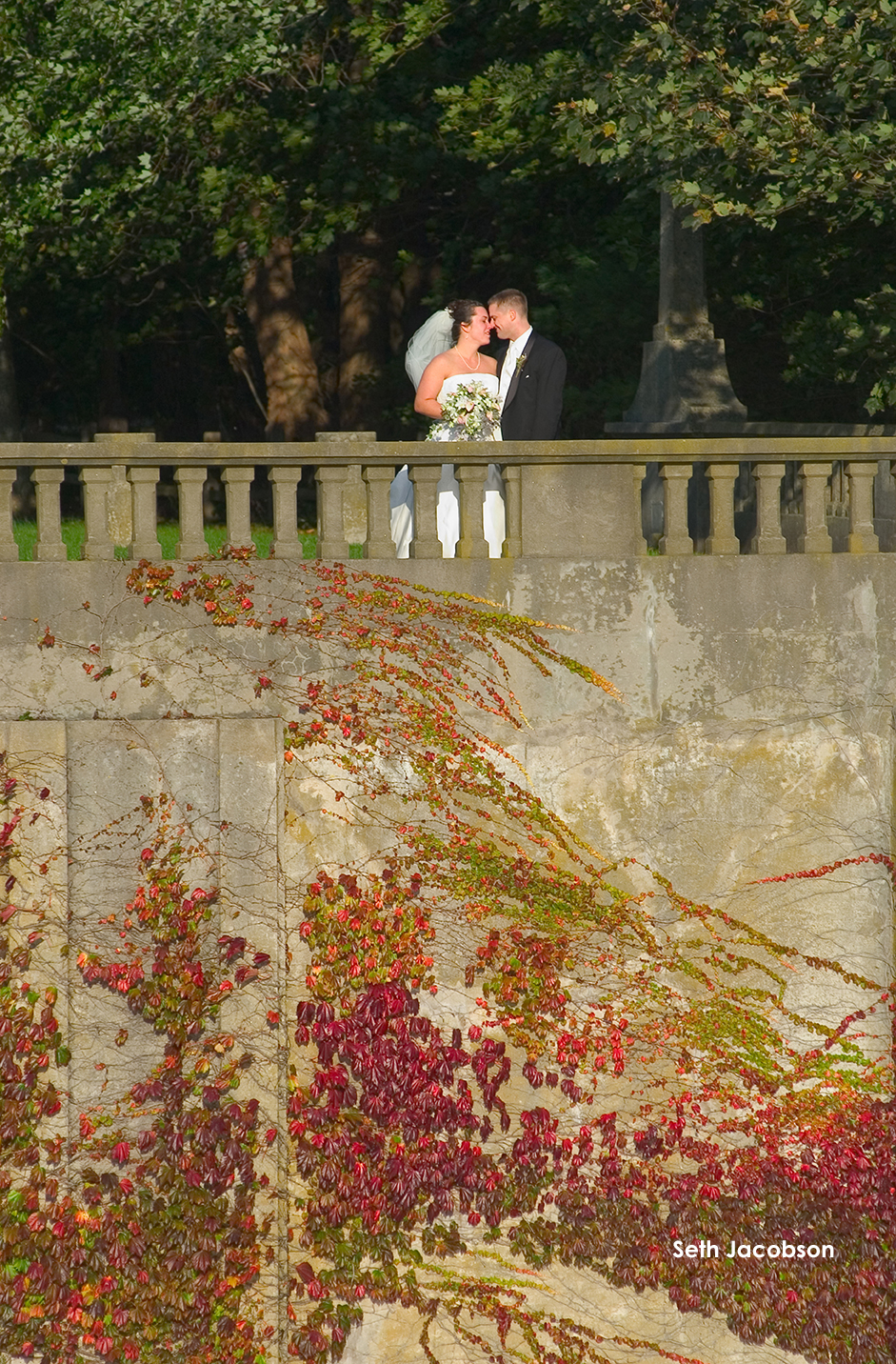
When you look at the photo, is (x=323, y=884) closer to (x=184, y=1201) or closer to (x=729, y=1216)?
(x=184, y=1201)

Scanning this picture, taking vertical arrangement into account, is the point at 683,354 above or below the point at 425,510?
above

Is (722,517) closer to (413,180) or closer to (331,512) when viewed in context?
(331,512)

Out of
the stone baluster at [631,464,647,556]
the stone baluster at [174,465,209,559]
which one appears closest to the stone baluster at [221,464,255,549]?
the stone baluster at [174,465,209,559]

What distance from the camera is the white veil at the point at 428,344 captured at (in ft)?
28.9

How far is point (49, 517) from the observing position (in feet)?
25.5

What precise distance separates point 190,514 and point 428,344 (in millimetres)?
1828

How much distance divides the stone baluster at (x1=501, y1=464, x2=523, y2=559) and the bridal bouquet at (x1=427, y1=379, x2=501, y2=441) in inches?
18.5

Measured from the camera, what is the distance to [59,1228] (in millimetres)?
7680

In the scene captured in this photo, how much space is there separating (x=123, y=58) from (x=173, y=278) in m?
7.76

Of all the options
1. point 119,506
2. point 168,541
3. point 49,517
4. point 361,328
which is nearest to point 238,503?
point 119,506

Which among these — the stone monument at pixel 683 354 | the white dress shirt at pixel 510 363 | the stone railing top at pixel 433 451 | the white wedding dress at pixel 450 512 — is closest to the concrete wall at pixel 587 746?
the white wedding dress at pixel 450 512

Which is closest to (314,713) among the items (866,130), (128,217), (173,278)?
(866,130)

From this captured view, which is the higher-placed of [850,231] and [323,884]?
[850,231]

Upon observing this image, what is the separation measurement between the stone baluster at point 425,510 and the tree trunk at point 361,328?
979 centimetres
